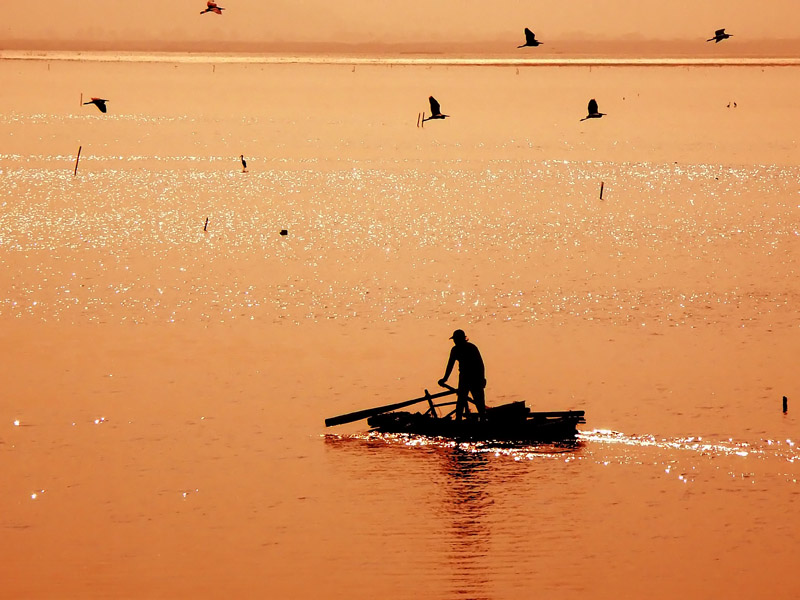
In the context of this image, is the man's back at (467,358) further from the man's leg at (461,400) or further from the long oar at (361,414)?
the long oar at (361,414)

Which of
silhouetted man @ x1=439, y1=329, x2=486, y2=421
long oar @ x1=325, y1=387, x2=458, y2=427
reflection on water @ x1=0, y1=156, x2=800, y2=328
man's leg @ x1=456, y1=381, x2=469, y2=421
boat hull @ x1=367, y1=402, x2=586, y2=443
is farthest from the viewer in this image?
reflection on water @ x1=0, y1=156, x2=800, y2=328

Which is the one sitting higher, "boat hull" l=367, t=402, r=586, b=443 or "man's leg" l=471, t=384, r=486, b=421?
"man's leg" l=471, t=384, r=486, b=421

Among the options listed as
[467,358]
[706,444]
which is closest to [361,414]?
[467,358]

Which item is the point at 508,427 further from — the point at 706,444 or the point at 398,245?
the point at 398,245

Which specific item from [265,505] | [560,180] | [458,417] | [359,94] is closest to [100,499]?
[265,505]

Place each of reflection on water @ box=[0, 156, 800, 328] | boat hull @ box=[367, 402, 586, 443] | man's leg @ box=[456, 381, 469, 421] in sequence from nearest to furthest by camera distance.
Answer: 1. boat hull @ box=[367, 402, 586, 443]
2. man's leg @ box=[456, 381, 469, 421]
3. reflection on water @ box=[0, 156, 800, 328]

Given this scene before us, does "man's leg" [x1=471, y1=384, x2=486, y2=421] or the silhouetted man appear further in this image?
"man's leg" [x1=471, y1=384, x2=486, y2=421]

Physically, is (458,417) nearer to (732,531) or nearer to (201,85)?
(732,531)

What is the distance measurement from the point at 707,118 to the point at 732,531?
102 meters

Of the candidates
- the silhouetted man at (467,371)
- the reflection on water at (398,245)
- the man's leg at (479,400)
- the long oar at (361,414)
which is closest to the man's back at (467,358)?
the silhouetted man at (467,371)

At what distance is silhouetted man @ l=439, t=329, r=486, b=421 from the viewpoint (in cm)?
2034

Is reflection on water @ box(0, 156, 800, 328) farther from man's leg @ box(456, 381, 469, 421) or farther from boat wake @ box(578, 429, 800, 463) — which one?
man's leg @ box(456, 381, 469, 421)

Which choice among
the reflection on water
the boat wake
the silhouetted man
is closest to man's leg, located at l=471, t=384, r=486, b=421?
the silhouetted man

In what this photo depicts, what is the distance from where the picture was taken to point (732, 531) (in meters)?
17.5
